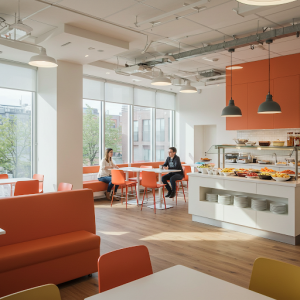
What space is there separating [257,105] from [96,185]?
474 cm

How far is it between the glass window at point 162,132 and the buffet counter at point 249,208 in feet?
18.3

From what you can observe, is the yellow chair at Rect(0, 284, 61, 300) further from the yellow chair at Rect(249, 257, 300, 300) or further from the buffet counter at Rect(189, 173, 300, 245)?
the buffet counter at Rect(189, 173, 300, 245)

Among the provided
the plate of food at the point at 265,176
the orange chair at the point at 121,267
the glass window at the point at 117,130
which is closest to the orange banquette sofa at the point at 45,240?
the orange chair at the point at 121,267

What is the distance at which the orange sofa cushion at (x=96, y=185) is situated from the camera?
845 centimetres

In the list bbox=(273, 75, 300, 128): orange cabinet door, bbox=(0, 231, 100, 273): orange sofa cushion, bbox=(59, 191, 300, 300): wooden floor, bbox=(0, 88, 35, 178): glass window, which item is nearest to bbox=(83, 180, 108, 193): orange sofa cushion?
bbox=(0, 88, 35, 178): glass window

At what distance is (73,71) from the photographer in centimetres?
736

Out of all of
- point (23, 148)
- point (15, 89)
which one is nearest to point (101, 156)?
point (23, 148)

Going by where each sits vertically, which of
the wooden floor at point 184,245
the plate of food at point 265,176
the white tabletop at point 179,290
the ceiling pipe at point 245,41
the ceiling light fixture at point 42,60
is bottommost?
the wooden floor at point 184,245

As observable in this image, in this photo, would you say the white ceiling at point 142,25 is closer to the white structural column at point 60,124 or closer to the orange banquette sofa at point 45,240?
the white structural column at point 60,124

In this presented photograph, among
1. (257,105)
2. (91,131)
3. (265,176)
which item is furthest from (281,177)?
(91,131)

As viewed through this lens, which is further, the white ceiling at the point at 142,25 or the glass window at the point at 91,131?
the glass window at the point at 91,131

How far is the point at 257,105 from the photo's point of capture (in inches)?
311

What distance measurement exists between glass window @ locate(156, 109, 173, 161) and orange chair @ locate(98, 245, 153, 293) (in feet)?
31.6

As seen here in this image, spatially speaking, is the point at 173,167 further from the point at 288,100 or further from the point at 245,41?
the point at 245,41
